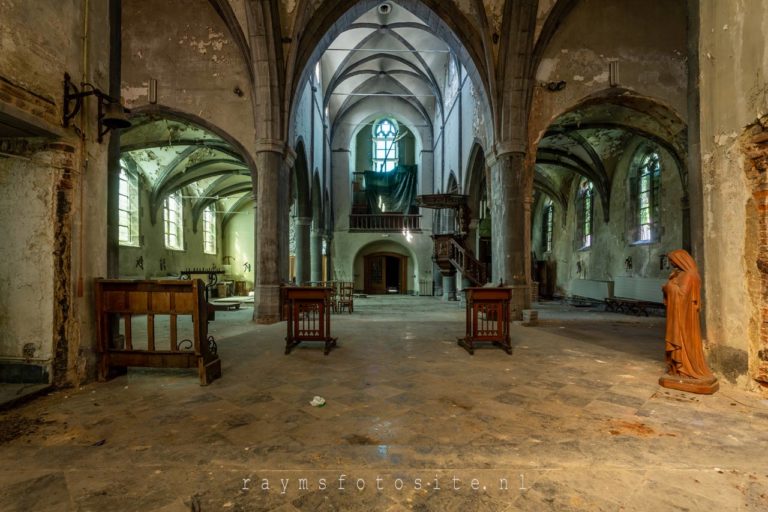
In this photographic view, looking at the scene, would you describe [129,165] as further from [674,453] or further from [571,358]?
[674,453]

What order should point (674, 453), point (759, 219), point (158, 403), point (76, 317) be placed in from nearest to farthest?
point (674, 453), point (158, 403), point (759, 219), point (76, 317)

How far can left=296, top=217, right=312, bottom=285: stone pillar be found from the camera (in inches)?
612

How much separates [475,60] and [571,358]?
26.0 feet

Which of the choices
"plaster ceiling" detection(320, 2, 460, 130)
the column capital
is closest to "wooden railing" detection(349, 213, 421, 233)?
→ "plaster ceiling" detection(320, 2, 460, 130)

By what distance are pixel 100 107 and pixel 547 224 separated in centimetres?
2097

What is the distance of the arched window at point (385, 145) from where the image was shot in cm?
2412

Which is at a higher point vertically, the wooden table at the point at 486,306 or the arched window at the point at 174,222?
the arched window at the point at 174,222

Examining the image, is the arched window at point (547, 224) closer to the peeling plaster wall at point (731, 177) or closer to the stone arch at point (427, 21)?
the stone arch at point (427, 21)

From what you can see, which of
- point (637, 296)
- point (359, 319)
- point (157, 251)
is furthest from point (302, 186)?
point (637, 296)

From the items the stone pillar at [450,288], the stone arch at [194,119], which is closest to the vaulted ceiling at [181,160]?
the stone arch at [194,119]

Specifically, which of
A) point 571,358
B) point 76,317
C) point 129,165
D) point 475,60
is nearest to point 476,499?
point 571,358

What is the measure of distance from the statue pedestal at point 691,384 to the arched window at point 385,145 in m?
21.2

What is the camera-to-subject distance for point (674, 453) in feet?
8.69

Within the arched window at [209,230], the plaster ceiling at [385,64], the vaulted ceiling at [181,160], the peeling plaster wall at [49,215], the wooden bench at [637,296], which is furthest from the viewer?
the arched window at [209,230]
